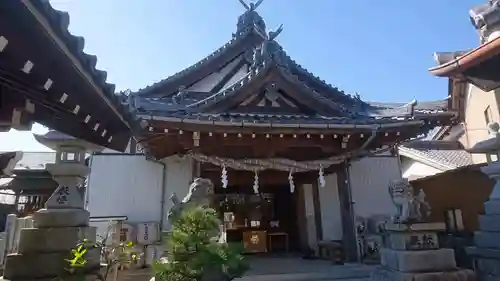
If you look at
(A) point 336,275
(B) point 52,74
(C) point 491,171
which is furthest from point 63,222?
(C) point 491,171

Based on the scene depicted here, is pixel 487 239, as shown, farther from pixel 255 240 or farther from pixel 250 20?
pixel 250 20

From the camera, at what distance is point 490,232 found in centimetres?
553

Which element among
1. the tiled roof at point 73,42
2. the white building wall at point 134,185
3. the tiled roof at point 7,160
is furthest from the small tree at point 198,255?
the white building wall at point 134,185

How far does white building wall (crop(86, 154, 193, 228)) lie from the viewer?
8.54 m

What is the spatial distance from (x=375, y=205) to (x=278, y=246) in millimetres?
4194

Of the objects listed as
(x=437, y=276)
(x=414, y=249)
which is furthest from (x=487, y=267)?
(x=414, y=249)

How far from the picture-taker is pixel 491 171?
5.72m

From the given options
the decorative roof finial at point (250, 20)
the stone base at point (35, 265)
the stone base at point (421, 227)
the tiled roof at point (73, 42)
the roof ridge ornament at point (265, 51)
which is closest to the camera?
the tiled roof at point (73, 42)

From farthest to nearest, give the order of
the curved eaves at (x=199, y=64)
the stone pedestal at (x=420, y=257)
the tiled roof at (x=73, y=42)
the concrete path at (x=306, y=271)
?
the curved eaves at (x=199, y=64) → the concrete path at (x=306, y=271) → the stone pedestal at (x=420, y=257) → the tiled roof at (x=73, y=42)

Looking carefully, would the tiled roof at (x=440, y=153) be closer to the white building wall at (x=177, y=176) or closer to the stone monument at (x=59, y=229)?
the white building wall at (x=177, y=176)

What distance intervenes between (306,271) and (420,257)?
2.53 meters

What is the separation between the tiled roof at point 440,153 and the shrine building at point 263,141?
10.0 feet

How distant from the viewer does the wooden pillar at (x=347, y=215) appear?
8430mm

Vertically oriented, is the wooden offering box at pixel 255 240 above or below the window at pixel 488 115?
below
